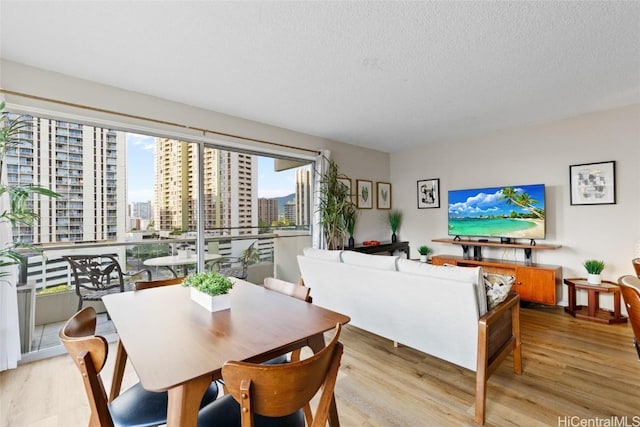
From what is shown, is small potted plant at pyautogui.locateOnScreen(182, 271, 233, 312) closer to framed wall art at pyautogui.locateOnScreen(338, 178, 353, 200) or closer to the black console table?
the black console table

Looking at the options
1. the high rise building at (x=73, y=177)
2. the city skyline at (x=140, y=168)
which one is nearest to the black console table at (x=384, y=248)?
the city skyline at (x=140, y=168)

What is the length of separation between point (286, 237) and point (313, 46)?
2759mm

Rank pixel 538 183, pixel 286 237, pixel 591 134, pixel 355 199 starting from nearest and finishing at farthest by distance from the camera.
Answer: pixel 591 134 → pixel 538 183 → pixel 286 237 → pixel 355 199

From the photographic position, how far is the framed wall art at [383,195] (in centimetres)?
553

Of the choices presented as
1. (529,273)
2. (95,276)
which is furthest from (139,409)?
(529,273)

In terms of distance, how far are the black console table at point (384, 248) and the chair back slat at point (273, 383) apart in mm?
3707

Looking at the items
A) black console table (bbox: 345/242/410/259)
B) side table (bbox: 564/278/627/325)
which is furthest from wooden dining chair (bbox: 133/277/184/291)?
side table (bbox: 564/278/627/325)

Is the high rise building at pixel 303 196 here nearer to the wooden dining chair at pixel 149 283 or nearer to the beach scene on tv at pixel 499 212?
the beach scene on tv at pixel 499 212

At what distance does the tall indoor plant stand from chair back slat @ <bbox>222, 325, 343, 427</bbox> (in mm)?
3408

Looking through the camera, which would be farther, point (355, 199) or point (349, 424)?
point (355, 199)

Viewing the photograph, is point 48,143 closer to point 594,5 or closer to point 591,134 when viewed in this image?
point 594,5

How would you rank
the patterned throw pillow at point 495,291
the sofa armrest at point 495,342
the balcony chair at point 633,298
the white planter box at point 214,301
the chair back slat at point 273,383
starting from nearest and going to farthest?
the chair back slat at point 273,383 < the balcony chair at point 633,298 < the white planter box at point 214,301 < the sofa armrest at point 495,342 < the patterned throw pillow at point 495,291

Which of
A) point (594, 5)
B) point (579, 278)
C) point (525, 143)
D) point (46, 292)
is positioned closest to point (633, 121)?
point (525, 143)

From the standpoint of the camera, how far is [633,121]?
335 centimetres
